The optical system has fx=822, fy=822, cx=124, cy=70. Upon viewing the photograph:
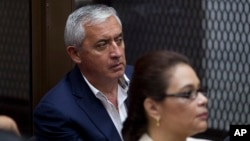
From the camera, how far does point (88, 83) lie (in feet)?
14.0

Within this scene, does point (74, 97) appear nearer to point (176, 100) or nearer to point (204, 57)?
point (176, 100)

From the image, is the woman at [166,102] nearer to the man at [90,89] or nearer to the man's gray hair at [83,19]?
the man at [90,89]

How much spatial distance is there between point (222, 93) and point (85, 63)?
1.61m

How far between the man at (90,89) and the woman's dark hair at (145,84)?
1.94 feet

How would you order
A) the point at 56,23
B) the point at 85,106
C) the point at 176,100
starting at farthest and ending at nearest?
the point at 56,23, the point at 85,106, the point at 176,100

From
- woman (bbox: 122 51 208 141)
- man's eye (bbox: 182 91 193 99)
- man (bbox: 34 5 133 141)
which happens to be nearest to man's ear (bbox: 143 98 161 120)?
woman (bbox: 122 51 208 141)

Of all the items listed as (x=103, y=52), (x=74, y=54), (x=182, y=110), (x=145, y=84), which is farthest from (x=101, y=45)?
(x=182, y=110)

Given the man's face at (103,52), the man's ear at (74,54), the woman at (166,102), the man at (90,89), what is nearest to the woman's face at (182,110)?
the woman at (166,102)

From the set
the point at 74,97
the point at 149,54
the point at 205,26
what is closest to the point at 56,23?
the point at 205,26

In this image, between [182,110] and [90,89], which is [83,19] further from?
[182,110]

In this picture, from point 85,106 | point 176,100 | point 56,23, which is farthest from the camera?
point 56,23

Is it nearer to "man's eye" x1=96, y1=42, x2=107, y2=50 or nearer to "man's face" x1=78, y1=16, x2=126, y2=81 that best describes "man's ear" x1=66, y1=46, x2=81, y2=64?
"man's face" x1=78, y1=16, x2=126, y2=81

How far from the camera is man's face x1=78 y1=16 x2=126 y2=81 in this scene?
168 inches

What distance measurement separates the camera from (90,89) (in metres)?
4.22
